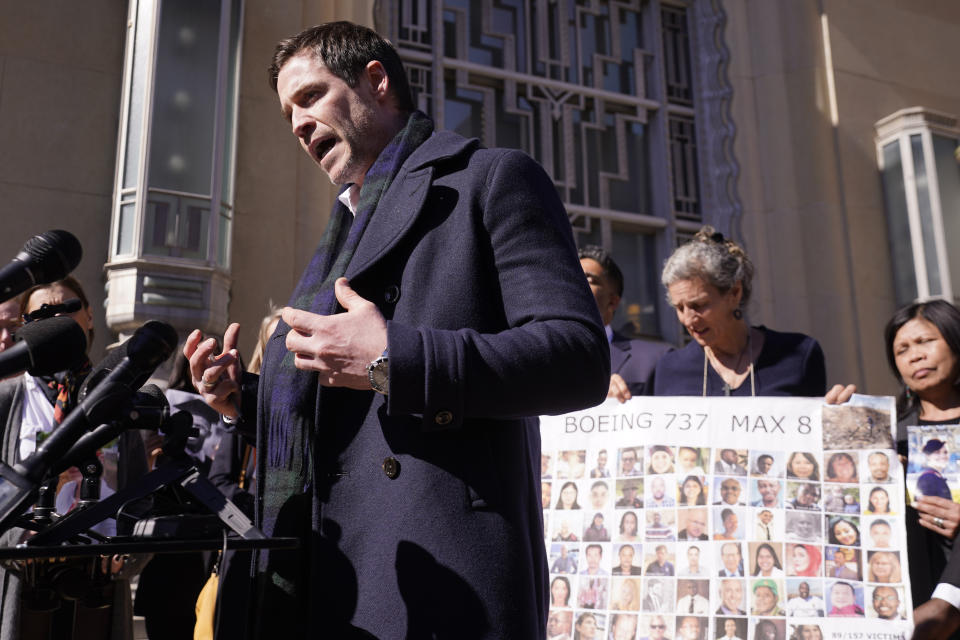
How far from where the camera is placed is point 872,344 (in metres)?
8.99

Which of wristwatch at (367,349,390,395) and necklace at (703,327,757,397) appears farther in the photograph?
necklace at (703,327,757,397)

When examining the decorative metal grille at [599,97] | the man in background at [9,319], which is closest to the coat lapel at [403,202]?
the man in background at [9,319]

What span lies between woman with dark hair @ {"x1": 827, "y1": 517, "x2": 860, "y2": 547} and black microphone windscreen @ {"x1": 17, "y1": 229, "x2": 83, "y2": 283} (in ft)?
7.08

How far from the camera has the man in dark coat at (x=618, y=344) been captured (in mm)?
3723

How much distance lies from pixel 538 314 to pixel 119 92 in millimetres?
5924

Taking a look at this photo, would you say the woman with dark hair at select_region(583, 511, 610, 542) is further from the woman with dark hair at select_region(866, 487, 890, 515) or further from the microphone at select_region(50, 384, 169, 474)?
the microphone at select_region(50, 384, 169, 474)

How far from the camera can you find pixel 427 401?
52.2 inches

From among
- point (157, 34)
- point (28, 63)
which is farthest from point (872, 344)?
point (28, 63)

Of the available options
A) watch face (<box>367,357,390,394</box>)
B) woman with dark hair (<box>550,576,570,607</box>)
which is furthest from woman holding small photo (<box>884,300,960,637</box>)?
watch face (<box>367,357,390,394</box>)

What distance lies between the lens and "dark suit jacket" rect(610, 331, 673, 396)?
3.70m

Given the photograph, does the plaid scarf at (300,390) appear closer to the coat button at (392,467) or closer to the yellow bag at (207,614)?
the coat button at (392,467)

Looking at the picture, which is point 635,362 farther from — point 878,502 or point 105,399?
point 105,399

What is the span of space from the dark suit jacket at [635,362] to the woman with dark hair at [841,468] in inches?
37.3

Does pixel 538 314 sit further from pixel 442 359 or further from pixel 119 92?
pixel 119 92
